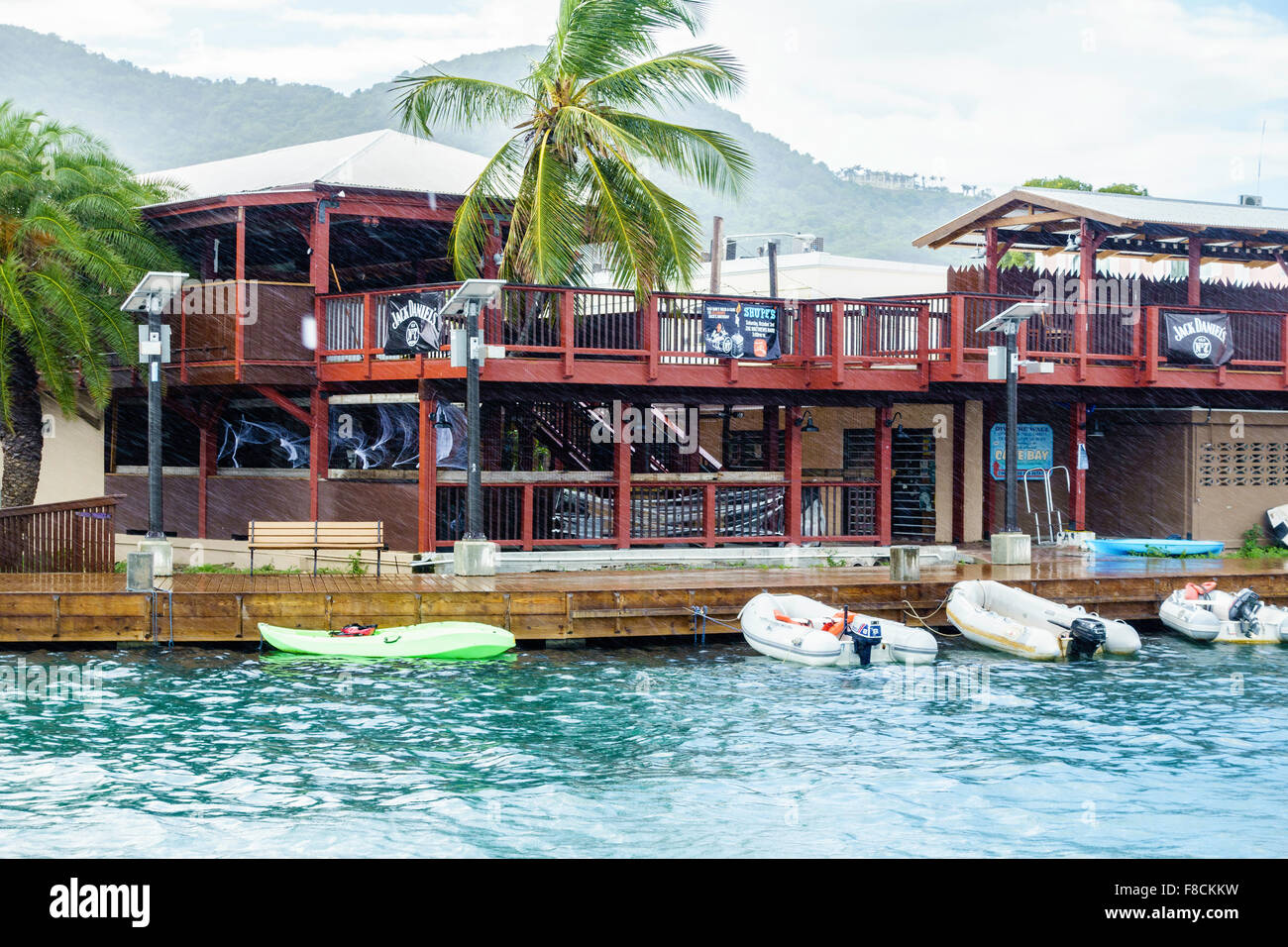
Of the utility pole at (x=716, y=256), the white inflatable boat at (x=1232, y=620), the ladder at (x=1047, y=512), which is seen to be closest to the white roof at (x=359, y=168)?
the ladder at (x=1047, y=512)

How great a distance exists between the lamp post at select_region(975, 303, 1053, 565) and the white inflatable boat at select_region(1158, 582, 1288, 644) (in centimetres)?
302

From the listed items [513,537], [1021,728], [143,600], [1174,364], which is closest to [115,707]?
[143,600]

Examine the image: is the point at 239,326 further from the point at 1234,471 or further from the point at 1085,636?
the point at 1234,471

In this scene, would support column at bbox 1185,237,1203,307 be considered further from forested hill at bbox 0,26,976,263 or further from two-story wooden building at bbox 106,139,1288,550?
forested hill at bbox 0,26,976,263

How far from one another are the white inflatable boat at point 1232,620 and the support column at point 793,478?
6.54 m

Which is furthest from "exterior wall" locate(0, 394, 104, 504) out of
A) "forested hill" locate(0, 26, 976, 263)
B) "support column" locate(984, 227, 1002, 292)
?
"forested hill" locate(0, 26, 976, 263)

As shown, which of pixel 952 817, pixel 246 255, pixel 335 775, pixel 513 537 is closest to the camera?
pixel 952 817

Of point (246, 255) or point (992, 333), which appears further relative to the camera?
point (246, 255)

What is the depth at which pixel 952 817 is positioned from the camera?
11734 millimetres

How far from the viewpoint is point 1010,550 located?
23125 mm

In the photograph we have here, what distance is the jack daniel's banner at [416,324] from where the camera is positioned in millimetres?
22156

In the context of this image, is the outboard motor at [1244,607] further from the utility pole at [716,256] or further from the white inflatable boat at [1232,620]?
the utility pole at [716,256]
